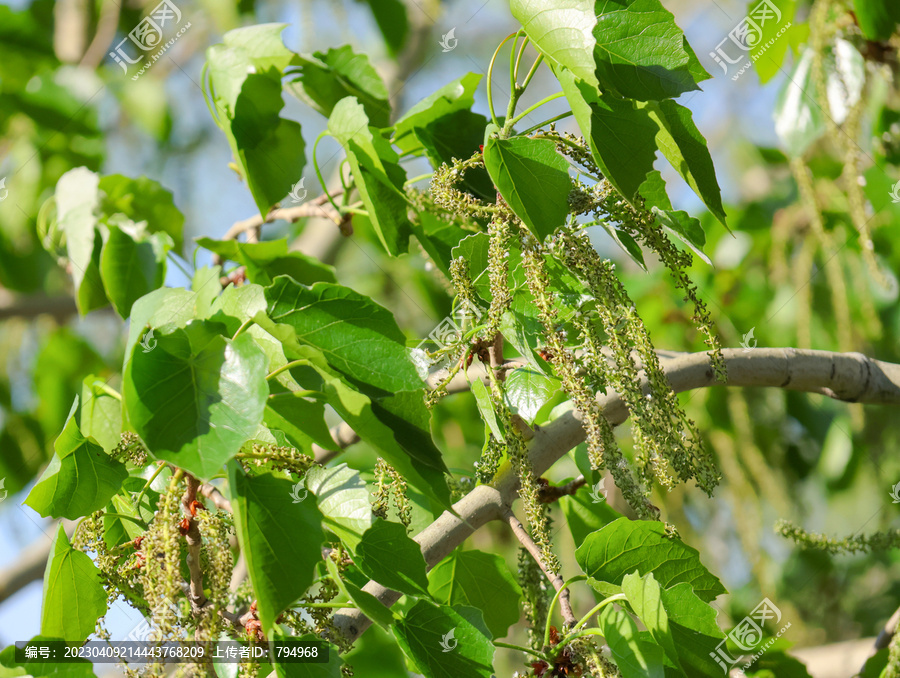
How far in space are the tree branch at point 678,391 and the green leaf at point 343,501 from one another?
98 millimetres

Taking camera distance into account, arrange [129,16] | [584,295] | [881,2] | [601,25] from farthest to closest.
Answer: [129,16] → [881,2] → [584,295] → [601,25]

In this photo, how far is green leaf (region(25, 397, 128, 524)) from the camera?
0.70 m

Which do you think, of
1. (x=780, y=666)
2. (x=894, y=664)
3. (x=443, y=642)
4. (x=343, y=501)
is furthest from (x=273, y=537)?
(x=780, y=666)

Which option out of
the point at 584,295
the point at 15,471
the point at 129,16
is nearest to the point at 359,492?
the point at 584,295

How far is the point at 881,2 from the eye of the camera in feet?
4.40

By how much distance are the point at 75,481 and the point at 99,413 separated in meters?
0.07

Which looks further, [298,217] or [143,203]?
[143,203]

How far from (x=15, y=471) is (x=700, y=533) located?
74.6 inches

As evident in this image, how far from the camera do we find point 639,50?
63cm

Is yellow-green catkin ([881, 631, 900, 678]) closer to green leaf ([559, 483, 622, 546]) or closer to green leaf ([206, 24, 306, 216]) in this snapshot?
green leaf ([559, 483, 622, 546])

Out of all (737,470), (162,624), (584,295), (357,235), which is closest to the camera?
(162,624)

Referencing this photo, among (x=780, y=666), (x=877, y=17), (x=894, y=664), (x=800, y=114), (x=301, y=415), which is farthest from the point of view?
(x=800, y=114)

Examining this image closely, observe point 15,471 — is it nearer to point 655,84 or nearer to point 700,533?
point 700,533

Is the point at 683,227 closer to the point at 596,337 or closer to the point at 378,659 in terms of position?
the point at 596,337
